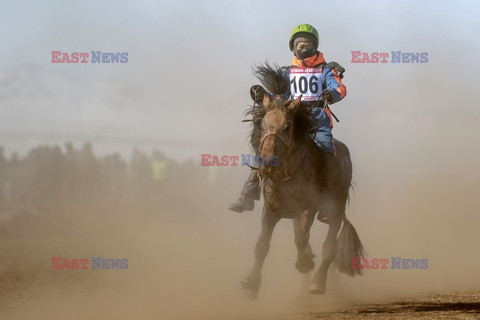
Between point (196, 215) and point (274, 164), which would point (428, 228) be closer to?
point (196, 215)

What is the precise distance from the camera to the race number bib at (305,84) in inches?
504

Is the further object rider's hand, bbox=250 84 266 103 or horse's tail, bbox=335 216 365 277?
horse's tail, bbox=335 216 365 277

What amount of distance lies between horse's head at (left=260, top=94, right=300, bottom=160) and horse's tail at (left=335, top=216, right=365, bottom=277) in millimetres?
3131

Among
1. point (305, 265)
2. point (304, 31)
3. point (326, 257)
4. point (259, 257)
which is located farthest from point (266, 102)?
point (326, 257)

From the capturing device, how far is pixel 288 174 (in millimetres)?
11578

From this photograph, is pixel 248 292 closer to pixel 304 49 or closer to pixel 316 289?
pixel 316 289

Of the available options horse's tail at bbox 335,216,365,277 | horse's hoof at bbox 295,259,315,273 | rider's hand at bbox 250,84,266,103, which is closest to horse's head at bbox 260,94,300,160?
rider's hand at bbox 250,84,266,103

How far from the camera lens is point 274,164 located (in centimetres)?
1120

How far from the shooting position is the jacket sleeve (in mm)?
12688

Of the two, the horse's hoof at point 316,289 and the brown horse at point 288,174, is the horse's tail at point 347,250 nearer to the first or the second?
the brown horse at point 288,174

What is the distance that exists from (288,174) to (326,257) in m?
1.82

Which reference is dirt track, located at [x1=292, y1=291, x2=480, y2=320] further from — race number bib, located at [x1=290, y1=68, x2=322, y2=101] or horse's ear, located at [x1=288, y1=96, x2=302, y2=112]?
race number bib, located at [x1=290, y1=68, x2=322, y2=101]

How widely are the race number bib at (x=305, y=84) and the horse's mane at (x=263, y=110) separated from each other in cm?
27

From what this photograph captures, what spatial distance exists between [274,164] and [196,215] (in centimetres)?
938
